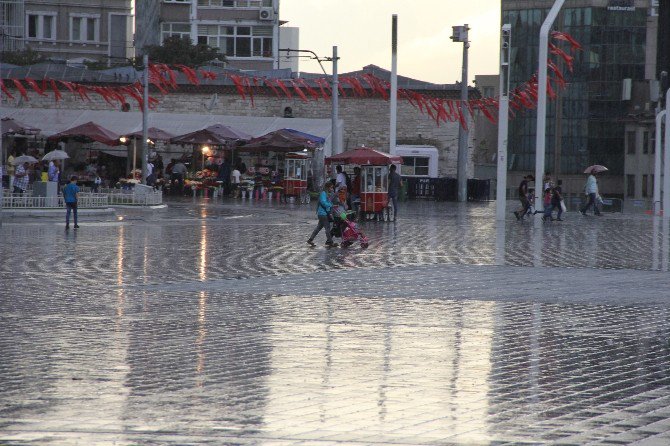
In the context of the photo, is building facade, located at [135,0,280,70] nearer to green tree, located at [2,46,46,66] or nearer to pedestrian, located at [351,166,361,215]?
green tree, located at [2,46,46,66]

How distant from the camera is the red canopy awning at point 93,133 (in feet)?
174

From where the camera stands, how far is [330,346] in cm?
1148

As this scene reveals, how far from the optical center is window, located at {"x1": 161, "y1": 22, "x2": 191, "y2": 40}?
85.6 metres

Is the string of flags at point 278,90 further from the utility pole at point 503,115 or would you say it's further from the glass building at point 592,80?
the glass building at point 592,80

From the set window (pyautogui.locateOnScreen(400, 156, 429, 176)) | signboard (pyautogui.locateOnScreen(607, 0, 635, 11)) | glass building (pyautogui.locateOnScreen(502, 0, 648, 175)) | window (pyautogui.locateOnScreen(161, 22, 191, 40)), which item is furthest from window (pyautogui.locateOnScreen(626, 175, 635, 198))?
window (pyautogui.locateOnScreen(400, 156, 429, 176))

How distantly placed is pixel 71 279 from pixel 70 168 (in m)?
41.6

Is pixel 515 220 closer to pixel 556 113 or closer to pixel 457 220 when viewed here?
pixel 457 220

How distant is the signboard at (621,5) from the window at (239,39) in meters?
32.0

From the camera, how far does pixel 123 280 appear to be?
696 inches

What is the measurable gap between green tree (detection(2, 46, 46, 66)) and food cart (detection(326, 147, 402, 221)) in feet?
130

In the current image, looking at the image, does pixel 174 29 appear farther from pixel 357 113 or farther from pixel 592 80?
pixel 592 80

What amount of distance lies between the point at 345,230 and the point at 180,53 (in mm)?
55170

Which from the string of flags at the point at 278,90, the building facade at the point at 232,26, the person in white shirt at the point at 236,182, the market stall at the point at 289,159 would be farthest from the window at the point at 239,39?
the person in white shirt at the point at 236,182

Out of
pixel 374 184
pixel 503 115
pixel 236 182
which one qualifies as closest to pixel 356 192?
pixel 374 184
